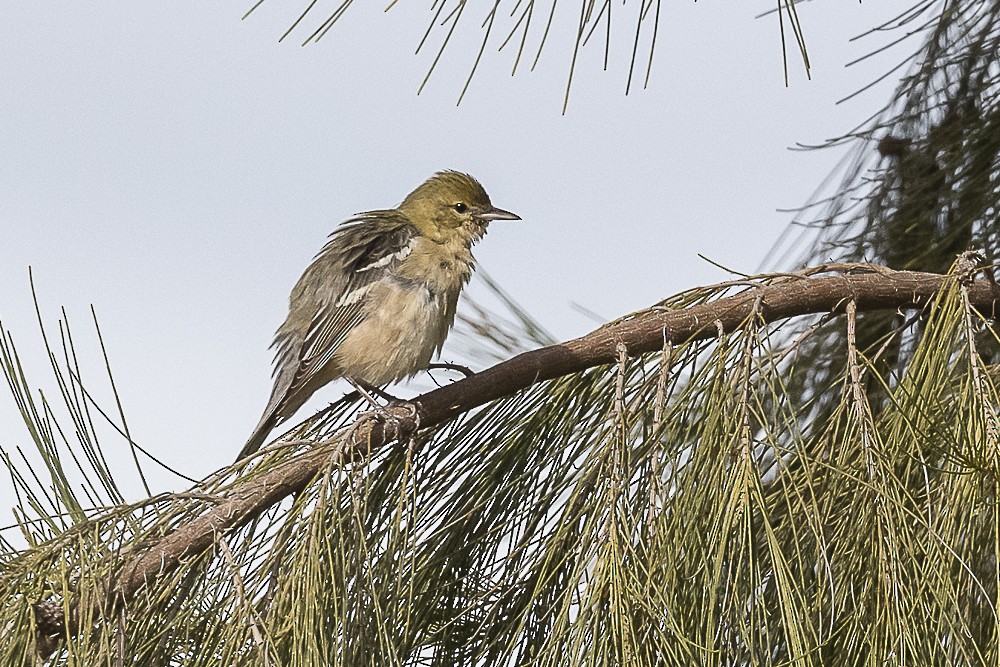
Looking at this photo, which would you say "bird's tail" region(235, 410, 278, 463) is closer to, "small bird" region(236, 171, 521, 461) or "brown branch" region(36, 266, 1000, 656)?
"small bird" region(236, 171, 521, 461)

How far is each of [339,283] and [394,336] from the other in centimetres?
43

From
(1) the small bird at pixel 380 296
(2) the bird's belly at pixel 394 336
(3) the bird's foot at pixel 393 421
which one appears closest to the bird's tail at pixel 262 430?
(1) the small bird at pixel 380 296

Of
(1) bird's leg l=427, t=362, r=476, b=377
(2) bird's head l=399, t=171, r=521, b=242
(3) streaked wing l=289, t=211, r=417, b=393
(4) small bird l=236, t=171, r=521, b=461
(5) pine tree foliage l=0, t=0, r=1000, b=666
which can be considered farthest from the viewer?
(2) bird's head l=399, t=171, r=521, b=242

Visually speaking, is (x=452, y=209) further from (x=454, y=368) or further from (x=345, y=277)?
(x=454, y=368)

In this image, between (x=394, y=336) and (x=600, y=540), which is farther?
(x=394, y=336)

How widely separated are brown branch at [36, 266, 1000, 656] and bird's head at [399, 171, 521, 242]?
1638mm

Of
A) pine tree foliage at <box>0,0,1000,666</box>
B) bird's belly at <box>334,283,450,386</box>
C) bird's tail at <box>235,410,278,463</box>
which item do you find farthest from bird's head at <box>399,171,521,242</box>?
pine tree foliage at <box>0,0,1000,666</box>

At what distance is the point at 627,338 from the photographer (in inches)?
112

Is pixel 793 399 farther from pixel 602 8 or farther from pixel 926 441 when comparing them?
pixel 602 8

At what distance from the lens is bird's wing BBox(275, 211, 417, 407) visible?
4262 millimetres

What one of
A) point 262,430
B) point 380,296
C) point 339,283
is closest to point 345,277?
point 339,283

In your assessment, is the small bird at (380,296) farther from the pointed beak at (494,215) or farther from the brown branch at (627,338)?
the brown branch at (627,338)

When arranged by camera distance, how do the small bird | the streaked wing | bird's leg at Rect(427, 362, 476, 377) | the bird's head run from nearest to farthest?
bird's leg at Rect(427, 362, 476, 377), the small bird, the streaked wing, the bird's head

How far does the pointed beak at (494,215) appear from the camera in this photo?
185 inches
